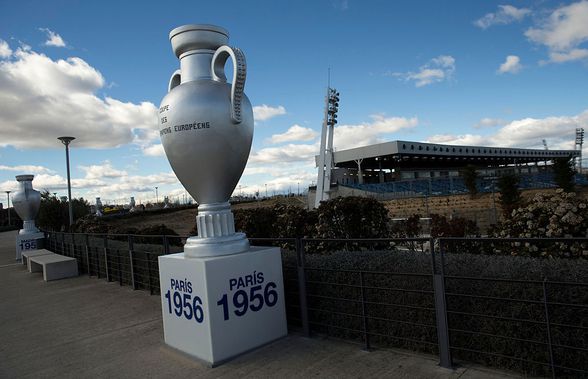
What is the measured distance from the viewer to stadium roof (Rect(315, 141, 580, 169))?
4575cm

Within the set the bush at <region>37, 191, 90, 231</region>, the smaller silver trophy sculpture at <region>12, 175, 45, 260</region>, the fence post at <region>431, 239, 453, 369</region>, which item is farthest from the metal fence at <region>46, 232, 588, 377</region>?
the bush at <region>37, 191, 90, 231</region>

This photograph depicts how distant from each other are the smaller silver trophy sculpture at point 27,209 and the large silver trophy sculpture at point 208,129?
15208 millimetres

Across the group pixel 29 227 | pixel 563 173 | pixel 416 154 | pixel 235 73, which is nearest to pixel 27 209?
pixel 29 227

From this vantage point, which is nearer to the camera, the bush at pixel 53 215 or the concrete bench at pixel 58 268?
the concrete bench at pixel 58 268

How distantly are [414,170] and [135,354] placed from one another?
204 feet

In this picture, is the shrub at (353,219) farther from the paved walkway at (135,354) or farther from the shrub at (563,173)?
the shrub at (563,173)

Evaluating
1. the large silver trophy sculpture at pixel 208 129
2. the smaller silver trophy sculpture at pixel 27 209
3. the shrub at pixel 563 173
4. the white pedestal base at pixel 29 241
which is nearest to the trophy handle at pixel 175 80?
the large silver trophy sculpture at pixel 208 129

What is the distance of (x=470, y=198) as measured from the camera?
29344mm

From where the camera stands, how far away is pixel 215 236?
493 centimetres

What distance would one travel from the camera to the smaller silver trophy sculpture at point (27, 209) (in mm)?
17031

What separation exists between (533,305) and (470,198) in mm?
27731

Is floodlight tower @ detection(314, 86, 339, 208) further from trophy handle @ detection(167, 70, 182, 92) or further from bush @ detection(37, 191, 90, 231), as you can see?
trophy handle @ detection(167, 70, 182, 92)

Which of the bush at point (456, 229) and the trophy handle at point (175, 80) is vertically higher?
the trophy handle at point (175, 80)

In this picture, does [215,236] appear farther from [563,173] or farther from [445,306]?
[563,173]
